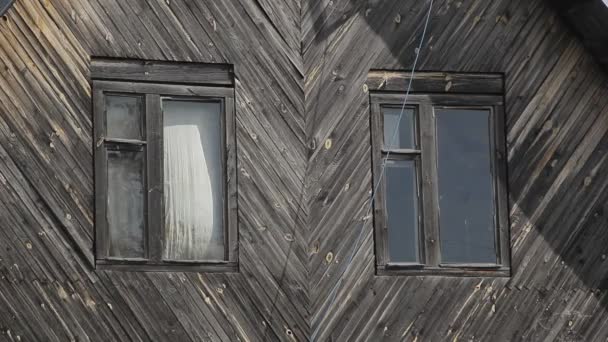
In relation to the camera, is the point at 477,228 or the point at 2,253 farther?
the point at 477,228

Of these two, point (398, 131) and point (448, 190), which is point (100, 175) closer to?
point (398, 131)

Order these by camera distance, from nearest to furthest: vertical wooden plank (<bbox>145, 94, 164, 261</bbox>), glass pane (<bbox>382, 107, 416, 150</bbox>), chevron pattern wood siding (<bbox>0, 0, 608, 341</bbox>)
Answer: chevron pattern wood siding (<bbox>0, 0, 608, 341</bbox>), vertical wooden plank (<bbox>145, 94, 164, 261</bbox>), glass pane (<bbox>382, 107, 416, 150</bbox>)

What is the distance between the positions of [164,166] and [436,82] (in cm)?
294

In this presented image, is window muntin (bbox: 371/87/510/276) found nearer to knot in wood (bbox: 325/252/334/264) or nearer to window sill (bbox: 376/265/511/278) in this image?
window sill (bbox: 376/265/511/278)

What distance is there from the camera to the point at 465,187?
1862 cm

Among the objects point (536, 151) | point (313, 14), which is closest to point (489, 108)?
point (536, 151)

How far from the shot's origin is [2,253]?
16.7 metres

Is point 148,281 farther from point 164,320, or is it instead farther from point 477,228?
point 477,228

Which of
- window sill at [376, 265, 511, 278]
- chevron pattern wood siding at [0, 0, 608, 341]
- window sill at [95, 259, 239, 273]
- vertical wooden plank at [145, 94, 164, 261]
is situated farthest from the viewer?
window sill at [376, 265, 511, 278]

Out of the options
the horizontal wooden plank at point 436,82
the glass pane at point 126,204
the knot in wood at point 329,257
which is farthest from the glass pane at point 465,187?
the glass pane at point 126,204

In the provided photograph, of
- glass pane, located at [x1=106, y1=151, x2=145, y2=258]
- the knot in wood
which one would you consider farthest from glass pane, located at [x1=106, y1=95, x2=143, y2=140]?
the knot in wood

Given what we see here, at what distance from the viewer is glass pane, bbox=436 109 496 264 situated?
18.5 metres

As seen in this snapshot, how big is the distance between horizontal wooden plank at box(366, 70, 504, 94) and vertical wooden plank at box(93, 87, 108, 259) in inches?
108

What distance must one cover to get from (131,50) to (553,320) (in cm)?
497
